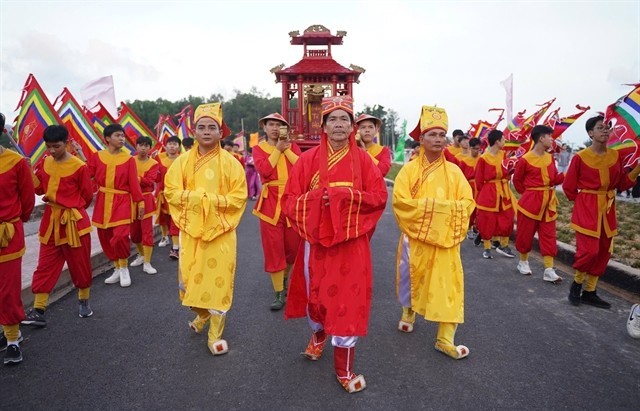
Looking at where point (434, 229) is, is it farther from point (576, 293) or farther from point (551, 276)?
point (551, 276)

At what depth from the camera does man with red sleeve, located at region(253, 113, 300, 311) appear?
4.74m

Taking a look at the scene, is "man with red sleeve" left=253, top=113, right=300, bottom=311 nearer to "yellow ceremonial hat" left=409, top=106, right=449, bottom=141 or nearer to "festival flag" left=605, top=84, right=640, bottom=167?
Result: "yellow ceremonial hat" left=409, top=106, right=449, bottom=141

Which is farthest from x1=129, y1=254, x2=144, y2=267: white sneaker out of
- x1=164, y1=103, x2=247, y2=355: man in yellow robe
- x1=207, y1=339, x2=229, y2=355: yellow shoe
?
x1=207, y1=339, x2=229, y2=355: yellow shoe

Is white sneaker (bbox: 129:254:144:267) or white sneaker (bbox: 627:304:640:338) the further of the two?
white sneaker (bbox: 129:254:144:267)

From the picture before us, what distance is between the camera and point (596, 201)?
4.54 m

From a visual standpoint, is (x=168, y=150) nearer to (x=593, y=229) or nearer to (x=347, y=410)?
(x=347, y=410)

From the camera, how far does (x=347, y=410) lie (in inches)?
109

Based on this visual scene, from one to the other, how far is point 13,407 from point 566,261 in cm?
692

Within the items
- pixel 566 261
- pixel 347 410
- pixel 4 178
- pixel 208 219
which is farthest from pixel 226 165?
pixel 566 261

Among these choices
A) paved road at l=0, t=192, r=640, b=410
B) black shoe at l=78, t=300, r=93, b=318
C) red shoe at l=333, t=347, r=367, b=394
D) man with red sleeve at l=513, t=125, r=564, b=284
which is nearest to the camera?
paved road at l=0, t=192, r=640, b=410

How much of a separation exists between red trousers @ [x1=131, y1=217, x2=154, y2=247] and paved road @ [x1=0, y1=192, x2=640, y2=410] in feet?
4.02

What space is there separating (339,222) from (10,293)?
2.75m

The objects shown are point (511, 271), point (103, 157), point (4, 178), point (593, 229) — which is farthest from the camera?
point (511, 271)

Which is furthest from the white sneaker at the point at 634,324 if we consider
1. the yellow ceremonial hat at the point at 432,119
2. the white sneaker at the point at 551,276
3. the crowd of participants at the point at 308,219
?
the yellow ceremonial hat at the point at 432,119
